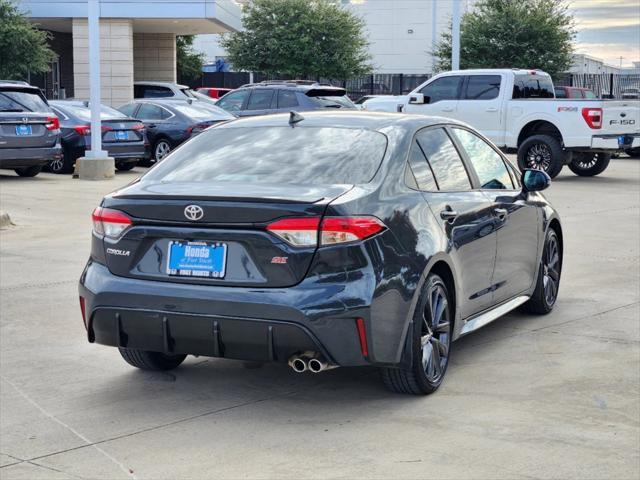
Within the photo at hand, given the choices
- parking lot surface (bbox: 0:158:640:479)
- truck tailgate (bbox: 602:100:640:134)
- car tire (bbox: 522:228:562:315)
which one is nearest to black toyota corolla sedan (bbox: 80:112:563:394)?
parking lot surface (bbox: 0:158:640:479)

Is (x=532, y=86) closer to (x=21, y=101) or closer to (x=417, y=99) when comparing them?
(x=417, y=99)

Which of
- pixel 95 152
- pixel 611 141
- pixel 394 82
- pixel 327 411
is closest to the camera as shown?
pixel 327 411

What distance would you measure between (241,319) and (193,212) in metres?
0.61

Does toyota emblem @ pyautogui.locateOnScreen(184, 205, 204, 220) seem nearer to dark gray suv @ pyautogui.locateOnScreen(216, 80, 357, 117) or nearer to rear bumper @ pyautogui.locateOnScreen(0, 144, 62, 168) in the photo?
rear bumper @ pyautogui.locateOnScreen(0, 144, 62, 168)

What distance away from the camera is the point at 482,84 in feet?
72.3

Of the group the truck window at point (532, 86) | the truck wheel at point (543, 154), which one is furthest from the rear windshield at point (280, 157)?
the truck window at point (532, 86)

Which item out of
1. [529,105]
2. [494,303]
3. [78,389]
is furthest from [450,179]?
[529,105]

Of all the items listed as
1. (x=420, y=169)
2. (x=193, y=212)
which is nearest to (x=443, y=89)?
(x=420, y=169)

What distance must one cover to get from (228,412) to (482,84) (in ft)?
56.6

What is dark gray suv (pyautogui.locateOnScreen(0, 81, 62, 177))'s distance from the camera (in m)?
18.2

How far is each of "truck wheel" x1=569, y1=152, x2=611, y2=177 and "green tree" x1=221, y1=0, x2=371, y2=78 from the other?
2489 cm

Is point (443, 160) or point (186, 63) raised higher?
point (186, 63)

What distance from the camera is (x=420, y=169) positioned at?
629 cm

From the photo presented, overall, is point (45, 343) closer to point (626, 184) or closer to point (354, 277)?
point (354, 277)
